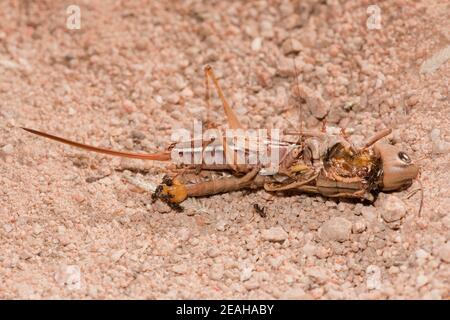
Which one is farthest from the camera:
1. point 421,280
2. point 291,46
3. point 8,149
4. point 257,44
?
point 257,44

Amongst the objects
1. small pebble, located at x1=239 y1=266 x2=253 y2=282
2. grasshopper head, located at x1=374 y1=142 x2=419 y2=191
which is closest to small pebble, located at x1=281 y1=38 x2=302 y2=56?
grasshopper head, located at x1=374 y1=142 x2=419 y2=191

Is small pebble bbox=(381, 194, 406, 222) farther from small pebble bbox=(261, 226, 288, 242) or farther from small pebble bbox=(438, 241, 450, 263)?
small pebble bbox=(261, 226, 288, 242)

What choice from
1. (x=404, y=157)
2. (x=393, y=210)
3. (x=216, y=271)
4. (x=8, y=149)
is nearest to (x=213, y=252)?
(x=216, y=271)

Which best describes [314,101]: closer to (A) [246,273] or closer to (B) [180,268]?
(A) [246,273]

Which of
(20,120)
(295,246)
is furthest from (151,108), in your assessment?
(295,246)

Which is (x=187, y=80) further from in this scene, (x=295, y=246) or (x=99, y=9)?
(x=295, y=246)

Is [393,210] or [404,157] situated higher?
[404,157]
